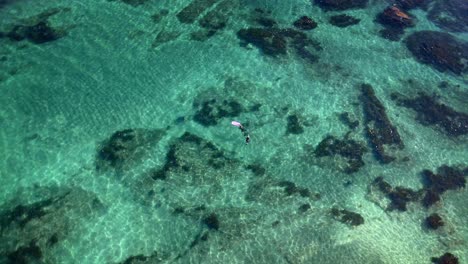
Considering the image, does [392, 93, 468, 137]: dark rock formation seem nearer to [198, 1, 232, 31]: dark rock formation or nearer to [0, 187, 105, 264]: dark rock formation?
[198, 1, 232, 31]: dark rock formation

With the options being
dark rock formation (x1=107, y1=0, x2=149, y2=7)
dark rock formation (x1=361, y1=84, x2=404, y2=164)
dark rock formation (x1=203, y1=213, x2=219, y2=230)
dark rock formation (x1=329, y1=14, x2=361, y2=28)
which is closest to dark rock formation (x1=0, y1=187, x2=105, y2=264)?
dark rock formation (x1=203, y1=213, x2=219, y2=230)

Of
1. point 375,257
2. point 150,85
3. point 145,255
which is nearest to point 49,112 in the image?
point 150,85

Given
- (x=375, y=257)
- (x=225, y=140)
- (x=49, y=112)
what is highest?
(x=49, y=112)

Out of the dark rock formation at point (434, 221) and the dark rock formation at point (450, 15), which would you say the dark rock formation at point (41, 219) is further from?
the dark rock formation at point (450, 15)

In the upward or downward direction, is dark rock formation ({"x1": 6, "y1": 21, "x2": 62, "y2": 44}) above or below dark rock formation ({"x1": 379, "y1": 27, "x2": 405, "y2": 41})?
above

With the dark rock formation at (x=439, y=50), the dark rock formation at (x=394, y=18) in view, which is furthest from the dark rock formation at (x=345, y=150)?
the dark rock formation at (x=394, y=18)

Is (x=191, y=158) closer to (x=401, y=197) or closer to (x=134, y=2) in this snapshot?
(x=401, y=197)

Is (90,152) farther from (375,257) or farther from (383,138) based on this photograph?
(383,138)
